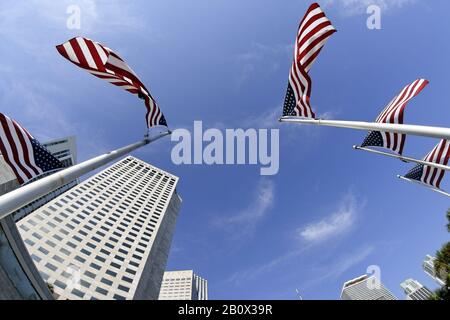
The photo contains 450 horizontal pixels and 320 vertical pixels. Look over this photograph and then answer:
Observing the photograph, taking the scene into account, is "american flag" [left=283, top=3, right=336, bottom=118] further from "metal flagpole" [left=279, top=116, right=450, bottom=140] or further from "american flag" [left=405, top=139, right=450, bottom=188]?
"american flag" [left=405, top=139, right=450, bottom=188]

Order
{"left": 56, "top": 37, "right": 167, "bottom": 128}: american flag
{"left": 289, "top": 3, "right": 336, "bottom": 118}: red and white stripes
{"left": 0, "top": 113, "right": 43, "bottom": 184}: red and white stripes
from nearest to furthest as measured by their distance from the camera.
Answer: {"left": 0, "top": 113, "right": 43, "bottom": 184}: red and white stripes, {"left": 56, "top": 37, "right": 167, "bottom": 128}: american flag, {"left": 289, "top": 3, "right": 336, "bottom": 118}: red and white stripes

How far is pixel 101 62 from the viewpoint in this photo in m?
9.87

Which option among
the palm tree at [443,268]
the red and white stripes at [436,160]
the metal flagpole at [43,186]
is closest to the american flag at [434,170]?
the red and white stripes at [436,160]

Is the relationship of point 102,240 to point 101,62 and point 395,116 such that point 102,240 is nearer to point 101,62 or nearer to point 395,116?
point 101,62

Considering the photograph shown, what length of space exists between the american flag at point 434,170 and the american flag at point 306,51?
8004 mm

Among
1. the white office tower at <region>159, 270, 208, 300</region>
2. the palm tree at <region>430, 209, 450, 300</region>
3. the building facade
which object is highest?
the building facade

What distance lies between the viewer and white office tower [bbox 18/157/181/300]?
54344 mm

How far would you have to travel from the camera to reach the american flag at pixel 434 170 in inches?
565

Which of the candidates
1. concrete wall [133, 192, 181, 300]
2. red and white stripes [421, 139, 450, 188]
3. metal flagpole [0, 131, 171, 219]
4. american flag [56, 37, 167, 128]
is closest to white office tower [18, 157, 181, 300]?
concrete wall [133, 192, 181, 300]

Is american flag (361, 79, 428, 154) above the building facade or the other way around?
above

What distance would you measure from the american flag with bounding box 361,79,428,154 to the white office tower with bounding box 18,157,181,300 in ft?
188

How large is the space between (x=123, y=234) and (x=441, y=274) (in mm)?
72027

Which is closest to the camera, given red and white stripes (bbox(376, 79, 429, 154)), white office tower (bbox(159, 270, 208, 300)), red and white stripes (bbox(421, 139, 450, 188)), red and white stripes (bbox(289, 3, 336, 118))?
red and white stripes (bbox(376, 79, 429, 154))

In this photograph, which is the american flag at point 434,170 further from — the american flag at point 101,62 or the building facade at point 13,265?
the building facade at point 13,265
